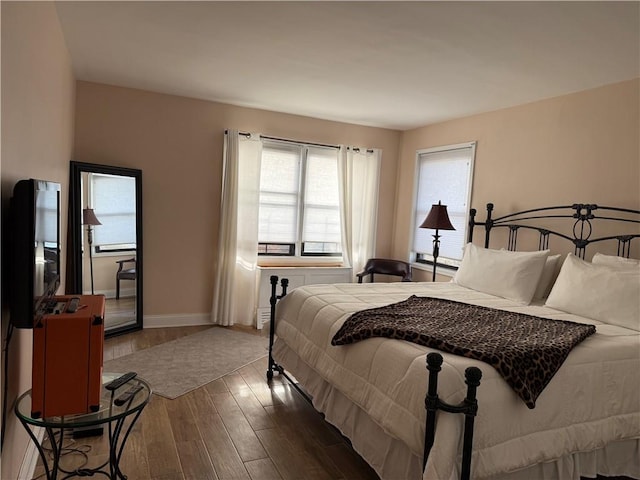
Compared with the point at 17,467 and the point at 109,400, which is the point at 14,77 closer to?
the point at 109,400

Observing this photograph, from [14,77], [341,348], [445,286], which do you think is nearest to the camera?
[14,77]

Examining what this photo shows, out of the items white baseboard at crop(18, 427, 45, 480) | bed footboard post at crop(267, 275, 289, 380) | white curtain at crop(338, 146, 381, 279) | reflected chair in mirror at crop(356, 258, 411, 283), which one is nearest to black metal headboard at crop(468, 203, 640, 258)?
reflected chair in mirror at crop(356, 258, 411, 283)

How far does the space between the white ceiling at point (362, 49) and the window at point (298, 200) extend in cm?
92

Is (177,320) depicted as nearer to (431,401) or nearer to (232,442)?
(232,442)

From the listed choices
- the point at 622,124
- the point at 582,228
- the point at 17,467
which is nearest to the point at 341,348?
the point at 17,467

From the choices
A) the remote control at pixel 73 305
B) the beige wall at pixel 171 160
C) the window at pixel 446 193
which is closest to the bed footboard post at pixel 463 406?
the remote control at pixel 73 305

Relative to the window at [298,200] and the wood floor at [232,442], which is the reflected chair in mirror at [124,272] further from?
the wood floor at [232,442]

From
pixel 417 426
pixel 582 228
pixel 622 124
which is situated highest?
pixel 622 124

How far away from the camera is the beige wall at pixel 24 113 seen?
160 cm

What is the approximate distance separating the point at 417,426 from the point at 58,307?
1.58 m

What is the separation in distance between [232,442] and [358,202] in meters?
3.52

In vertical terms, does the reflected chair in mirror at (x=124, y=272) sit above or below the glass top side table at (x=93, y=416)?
above

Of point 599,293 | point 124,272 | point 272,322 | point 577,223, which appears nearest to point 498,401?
point 599,293

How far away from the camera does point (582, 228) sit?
11.6ft
